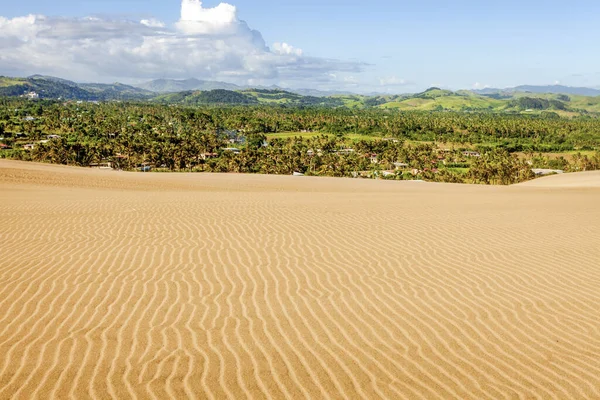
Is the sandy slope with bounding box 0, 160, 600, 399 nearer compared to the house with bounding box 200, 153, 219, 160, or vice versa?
the sandy slope with bounding box 0, 160, 600, 399

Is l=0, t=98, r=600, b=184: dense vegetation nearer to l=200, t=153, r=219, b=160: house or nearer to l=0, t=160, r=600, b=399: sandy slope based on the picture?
l=200, t=153, r=219, b=160: house

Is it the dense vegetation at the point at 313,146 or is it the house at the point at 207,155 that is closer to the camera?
the dense vegetation at the point at 313,146

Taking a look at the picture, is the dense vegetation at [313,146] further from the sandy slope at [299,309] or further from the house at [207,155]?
the sandy slope at [299,309]

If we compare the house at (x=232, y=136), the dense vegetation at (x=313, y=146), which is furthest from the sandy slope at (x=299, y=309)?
the house at (x=232, y=136)

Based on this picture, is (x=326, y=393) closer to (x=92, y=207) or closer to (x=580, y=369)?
(x=580, y=369)

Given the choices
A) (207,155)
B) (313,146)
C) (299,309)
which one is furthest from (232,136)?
(299,309)

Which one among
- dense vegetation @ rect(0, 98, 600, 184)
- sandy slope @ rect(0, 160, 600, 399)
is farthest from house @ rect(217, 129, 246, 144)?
sandy slope @ rect(0, 160, 600, 399)
